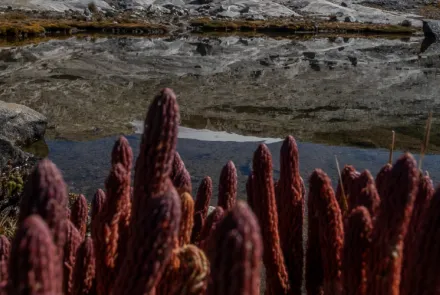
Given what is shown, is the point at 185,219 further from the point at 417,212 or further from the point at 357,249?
the point at 417,212

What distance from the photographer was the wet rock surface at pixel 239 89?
1547 cm

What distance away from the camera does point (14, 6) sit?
6962 centimetres

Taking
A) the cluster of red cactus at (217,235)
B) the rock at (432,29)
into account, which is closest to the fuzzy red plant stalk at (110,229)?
the cluster of red cactus at (217,235)

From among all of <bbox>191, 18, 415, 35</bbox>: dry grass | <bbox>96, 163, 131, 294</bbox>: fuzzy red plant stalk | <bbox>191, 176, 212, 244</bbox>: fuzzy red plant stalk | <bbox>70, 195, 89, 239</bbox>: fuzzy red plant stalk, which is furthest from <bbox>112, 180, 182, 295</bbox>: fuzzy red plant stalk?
<bbox>191, 18, 415, 35</bbox>: dry grass

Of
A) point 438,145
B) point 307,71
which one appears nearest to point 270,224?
point 438,145

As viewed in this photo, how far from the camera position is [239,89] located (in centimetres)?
2278

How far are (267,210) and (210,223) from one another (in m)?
0.17

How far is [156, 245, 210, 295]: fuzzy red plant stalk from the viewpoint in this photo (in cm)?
109

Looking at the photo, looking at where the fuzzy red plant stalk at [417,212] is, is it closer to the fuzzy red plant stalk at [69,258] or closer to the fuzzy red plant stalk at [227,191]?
the fuzzy red plant stalk at [227,191]

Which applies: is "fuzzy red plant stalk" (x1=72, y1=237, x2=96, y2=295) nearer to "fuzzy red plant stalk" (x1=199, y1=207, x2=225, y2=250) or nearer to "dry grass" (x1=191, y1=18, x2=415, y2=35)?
"fuzzy red plant stalk" (x1=199, y1=207, x2=225, y2=250)

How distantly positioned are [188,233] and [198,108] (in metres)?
17.0


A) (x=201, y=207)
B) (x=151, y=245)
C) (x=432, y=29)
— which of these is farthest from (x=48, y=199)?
(x=432, y=29)

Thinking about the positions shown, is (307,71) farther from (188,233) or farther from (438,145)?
(188,233)

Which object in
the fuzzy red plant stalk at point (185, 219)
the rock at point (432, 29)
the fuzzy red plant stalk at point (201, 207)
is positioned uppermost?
the fuzzy red plant stalk at point (185, 219)
